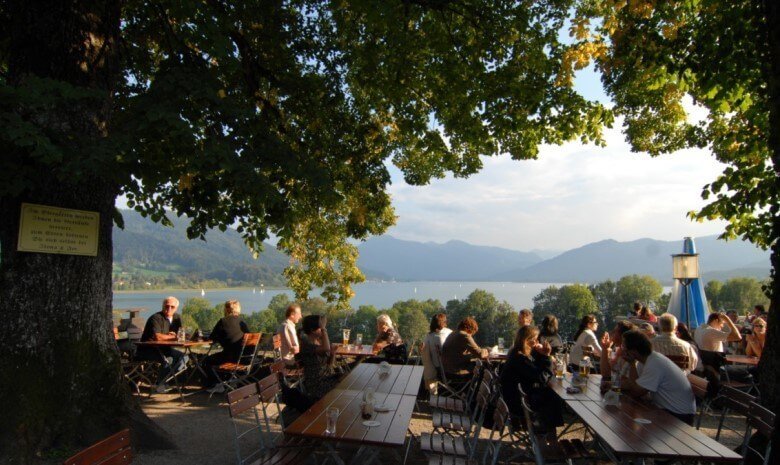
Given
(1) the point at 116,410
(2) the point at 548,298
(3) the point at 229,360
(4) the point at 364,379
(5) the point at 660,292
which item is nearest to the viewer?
(1) the point at 116,410

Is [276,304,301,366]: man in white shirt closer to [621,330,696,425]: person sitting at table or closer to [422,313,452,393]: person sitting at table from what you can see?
[422,313,452,393]: person sitting at table

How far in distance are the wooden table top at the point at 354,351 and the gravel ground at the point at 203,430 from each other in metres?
1.45

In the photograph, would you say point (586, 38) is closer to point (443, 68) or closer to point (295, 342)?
point (443, 68)

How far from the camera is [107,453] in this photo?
8.45ft

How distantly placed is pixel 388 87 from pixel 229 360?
4925mm

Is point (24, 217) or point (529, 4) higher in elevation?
point (529, 4)

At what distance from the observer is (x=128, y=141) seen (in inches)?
151

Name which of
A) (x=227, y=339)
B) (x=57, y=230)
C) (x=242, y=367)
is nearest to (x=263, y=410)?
(x=57, y=230)

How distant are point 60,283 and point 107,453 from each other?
2215 millimetres

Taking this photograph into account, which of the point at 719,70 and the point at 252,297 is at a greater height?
the point at 719,70

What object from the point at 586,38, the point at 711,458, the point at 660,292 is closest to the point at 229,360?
the point at 711,458

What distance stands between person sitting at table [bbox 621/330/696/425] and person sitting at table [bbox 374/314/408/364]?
13.8 ft

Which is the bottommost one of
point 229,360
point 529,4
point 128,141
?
point 229,360

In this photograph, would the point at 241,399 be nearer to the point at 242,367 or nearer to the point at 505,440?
the point at 505,440
